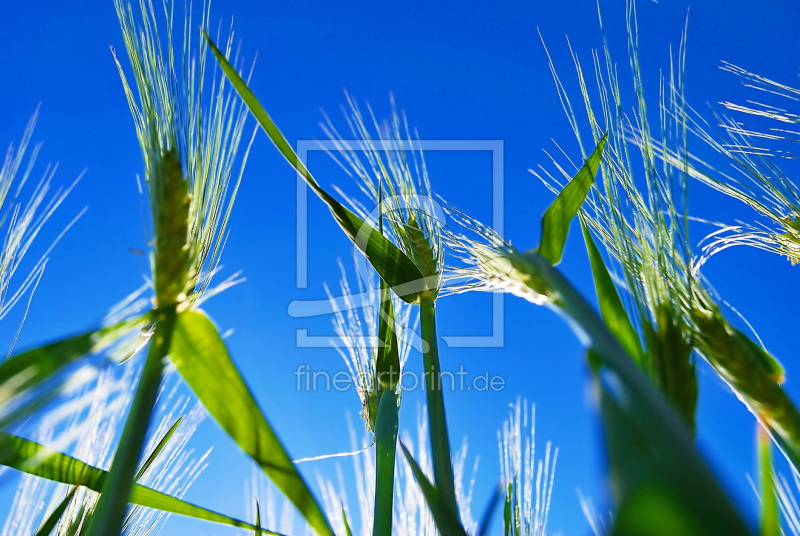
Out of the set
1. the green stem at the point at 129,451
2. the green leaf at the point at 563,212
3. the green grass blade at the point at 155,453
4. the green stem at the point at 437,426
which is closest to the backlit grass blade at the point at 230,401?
the green stem at the point at 129,451

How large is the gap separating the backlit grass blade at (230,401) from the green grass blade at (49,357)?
73mm

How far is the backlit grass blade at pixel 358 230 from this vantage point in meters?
0.92

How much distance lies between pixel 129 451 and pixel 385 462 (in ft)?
1.29

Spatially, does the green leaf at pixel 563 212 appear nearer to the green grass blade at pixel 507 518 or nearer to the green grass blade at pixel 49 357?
the green grass blade at pixel 507 518

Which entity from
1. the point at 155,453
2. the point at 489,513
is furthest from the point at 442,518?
the point at 155,453

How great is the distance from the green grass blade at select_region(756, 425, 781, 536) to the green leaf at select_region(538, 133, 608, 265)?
35cm

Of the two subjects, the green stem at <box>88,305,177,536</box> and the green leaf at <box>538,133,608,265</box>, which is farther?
the green leaf at <box>538,133,608,265</box>

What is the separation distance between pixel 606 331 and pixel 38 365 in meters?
0.54

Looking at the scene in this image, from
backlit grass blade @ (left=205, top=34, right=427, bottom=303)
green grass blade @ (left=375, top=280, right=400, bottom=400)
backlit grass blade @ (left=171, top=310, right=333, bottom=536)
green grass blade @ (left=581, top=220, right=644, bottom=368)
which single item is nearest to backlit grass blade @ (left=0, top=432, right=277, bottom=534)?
backlit grass blade @ (left=171, top=310, right=333, bottom=536)

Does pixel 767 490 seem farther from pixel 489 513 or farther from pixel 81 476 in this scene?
pixel 81 476

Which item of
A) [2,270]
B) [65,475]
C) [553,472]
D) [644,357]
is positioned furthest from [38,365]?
[553,472]

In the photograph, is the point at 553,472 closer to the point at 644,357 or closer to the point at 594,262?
the point at 594,262

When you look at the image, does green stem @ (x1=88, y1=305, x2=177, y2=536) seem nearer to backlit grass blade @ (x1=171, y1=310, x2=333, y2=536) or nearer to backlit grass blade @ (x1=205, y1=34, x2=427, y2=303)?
backlit grass blade @ (x1=171, y1=310, x2=333, y2=536)

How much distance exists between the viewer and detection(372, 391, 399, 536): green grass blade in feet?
2.57
